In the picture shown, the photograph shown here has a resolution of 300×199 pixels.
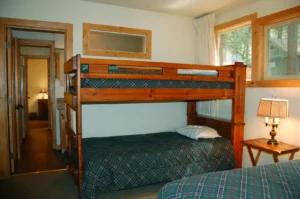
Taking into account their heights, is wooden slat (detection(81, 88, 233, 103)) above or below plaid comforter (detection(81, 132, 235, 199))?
above

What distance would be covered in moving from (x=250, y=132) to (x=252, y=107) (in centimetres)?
33

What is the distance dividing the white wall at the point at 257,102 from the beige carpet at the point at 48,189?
139cm

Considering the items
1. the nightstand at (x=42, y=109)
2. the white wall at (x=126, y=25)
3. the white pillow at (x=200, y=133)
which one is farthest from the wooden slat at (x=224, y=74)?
the nightstand at (x=42, y=109)

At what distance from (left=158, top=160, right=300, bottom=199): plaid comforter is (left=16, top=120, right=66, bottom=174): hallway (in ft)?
8.58

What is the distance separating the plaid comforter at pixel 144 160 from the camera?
222 centimetres

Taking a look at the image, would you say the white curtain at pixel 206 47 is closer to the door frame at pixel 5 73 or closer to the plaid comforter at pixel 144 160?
the plaid comforter at pixel 144 160

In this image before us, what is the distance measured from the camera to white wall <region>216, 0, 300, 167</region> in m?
2.54

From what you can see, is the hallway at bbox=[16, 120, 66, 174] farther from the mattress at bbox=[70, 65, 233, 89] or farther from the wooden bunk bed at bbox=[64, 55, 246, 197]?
the mattress at bbox=[70, 65, 233, 89]

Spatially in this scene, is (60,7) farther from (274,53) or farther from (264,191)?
(264,191)

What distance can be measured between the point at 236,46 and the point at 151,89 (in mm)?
1673

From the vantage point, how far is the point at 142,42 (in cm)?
360

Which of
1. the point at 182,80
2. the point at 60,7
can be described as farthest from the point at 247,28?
the point at 60,7

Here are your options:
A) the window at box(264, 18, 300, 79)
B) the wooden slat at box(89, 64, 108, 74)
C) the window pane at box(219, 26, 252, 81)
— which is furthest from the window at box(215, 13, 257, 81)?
the wooden slat at box(89, 64, 108, 74)

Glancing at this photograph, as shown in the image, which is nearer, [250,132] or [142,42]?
[250,132]
